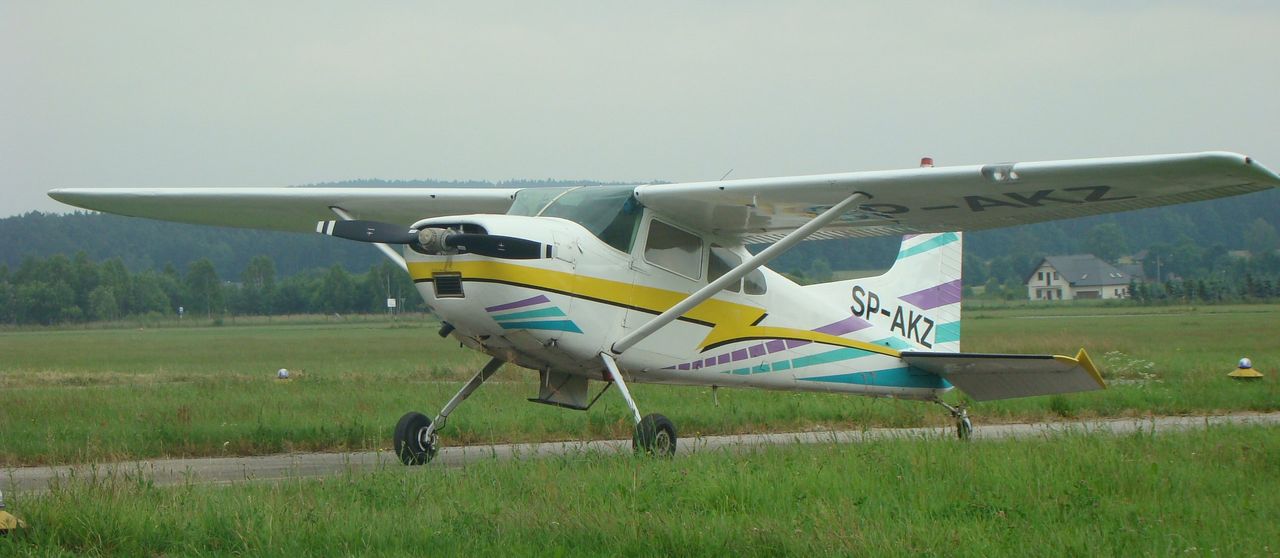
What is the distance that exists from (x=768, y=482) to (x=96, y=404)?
10.3 meters

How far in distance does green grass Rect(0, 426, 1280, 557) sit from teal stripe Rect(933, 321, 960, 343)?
5313mm

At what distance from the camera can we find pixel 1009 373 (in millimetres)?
11211

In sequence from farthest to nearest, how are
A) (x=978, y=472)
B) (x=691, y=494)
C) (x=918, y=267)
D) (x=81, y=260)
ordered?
(x=81, y=260)
(x=918, y=267)
(x=978, y=472)
(x=691, y=494)

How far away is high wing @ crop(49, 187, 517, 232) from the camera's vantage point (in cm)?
1148

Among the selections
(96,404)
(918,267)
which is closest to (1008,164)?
(918,267)

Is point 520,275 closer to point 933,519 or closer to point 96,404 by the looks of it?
point 933,519

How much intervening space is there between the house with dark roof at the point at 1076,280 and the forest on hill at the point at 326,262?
9.61ft

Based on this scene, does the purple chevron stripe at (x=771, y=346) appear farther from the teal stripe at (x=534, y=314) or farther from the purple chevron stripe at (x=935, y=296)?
the teal stripe at (x=534, y=314)

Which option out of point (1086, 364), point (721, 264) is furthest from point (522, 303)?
point (1086, 364)

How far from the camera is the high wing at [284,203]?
11.5m

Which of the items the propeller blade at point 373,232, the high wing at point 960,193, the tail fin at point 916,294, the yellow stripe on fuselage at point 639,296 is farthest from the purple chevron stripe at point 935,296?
the propeller blade at point 373,232

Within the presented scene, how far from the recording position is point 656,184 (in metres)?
10.2

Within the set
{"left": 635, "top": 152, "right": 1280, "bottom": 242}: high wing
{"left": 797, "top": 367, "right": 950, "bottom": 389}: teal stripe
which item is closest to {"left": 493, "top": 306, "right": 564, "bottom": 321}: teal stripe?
{"left": 635, "top": 152, "right": 1280, "bottom": 242}: high wing

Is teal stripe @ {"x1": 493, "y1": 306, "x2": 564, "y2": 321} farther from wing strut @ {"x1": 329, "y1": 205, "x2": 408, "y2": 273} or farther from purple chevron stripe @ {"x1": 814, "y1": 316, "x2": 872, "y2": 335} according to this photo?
purple chevron stripe @ {"x1": 814, "y1": 316, "x2": 872, "y2": 335}
